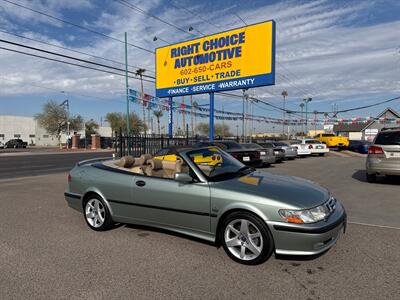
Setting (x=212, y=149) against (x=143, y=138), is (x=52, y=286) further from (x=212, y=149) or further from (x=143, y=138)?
(x=143, y=138)

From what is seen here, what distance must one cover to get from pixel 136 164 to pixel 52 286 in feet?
8.18

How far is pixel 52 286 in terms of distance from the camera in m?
3.32

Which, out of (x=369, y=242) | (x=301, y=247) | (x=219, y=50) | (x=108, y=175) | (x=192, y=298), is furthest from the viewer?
(x=219, y=50)

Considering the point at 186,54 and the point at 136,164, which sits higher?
the point at 186,54

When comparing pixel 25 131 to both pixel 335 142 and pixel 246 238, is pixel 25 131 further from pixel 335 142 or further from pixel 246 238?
pixel 246 238

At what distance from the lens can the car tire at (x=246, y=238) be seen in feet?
12.0

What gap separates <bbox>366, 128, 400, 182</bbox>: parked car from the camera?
28.0 ft

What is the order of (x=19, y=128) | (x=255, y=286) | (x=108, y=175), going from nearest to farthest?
(x=255, y=286)
(x=108, y=175)
(x=19, y=128)

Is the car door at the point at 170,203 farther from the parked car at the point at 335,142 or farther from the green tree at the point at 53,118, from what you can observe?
the green tree at the point at 53,118

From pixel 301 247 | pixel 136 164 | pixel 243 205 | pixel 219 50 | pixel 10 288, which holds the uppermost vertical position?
pixel 219 50

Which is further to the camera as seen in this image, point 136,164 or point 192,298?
point 136,164

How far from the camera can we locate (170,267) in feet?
12.3

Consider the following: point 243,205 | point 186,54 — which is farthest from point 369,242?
point 186,54

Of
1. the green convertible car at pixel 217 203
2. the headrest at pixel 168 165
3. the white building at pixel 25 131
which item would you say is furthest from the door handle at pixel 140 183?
the white building at pixel 25 131
